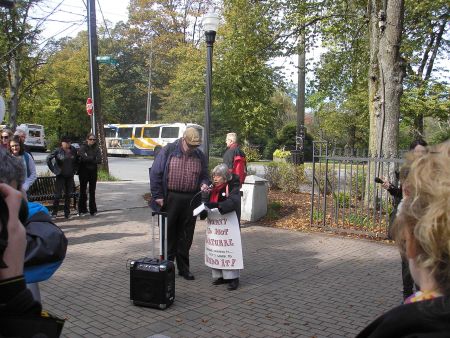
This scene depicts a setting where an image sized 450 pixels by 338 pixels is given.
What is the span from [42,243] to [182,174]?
10.7 ft

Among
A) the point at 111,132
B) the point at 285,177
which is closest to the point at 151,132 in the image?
the point at 111,132

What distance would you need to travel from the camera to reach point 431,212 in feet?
→ 3.84

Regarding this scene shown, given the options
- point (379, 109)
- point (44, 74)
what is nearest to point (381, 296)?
point (379, 109)

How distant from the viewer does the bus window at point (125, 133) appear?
42.4 metres

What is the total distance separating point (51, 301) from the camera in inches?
189

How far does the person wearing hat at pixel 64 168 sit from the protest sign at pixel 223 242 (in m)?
4.81

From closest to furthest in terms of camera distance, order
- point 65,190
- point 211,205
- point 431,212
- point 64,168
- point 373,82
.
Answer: point 431,212 → point 211,205 → point 64,168 → point 65,190 → point 373,82

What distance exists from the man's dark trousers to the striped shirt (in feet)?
0.26

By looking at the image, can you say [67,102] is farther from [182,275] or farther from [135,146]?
[182,275]

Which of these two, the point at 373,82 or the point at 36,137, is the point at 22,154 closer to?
the point at 373,82

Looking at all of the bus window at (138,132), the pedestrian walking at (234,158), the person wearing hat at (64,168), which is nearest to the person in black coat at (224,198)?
the pedestrian walking at (234,158)

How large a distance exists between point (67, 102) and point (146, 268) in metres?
35.9

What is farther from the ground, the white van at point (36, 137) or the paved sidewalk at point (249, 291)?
the white van at point (36, 137)

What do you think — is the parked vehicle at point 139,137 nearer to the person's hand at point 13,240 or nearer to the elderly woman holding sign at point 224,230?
the elderly woman holding sign at point 224,230
